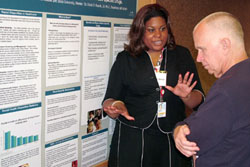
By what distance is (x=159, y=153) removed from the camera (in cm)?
220

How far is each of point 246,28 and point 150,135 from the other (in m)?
4.03

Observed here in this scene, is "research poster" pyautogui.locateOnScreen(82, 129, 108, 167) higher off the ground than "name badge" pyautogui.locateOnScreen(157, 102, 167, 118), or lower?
lower

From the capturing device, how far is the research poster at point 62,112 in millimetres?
1997

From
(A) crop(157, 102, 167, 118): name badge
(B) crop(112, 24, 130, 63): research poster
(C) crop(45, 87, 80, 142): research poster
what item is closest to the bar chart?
(C) crop(45, 87, 80, 142): research poster

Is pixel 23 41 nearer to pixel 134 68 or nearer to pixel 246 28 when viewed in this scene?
pixel 134 68

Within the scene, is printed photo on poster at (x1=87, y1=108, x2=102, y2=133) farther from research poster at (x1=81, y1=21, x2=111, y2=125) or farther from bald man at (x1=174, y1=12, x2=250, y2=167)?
bald man at (x1=174, y1=12, x2=250, y2=167)

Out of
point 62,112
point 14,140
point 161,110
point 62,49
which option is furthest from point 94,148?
point 62,49

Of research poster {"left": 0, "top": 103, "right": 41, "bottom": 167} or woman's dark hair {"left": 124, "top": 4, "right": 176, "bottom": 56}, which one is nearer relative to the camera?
research poster {"left": 0, "top": 103, "right": 41, "bottom": 167}

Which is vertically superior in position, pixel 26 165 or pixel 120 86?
pixel 120 86

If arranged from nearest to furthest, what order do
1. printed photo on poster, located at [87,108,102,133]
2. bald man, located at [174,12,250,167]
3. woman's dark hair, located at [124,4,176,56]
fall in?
bald man, located at [174,12,250,167], woman's dark hair, located at [124,4,176,56], printed photo on poster, located at [87,108,102,133]

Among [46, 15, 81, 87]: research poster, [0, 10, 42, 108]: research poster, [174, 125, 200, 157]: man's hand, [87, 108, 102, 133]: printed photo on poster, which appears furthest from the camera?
[87, 108, 102, 133]: printed photo on poster

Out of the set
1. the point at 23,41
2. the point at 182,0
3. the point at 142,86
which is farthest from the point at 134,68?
the point at 182,0

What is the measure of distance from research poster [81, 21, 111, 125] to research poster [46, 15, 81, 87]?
9 cm

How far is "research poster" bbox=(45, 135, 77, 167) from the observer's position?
2051 millimetres
